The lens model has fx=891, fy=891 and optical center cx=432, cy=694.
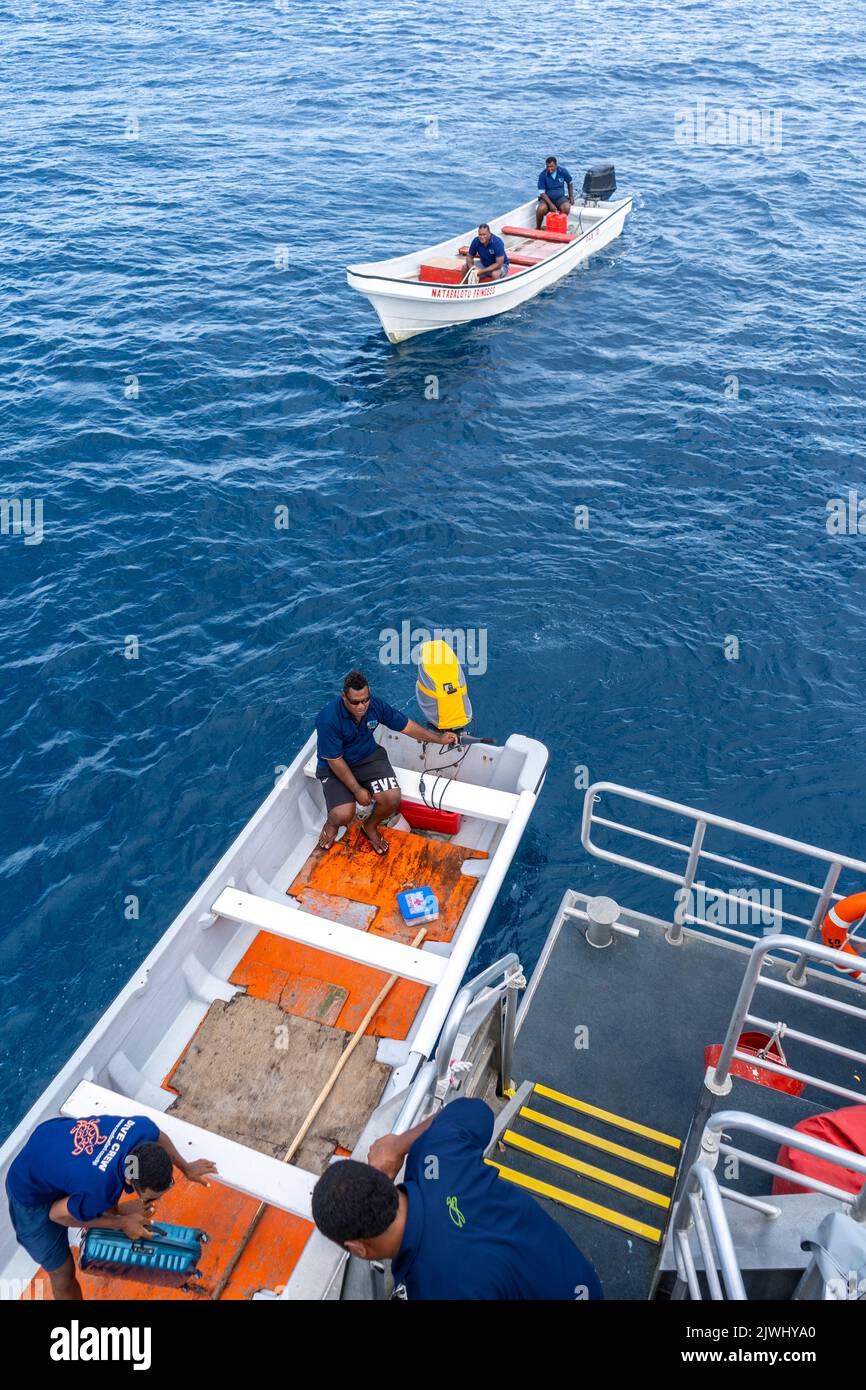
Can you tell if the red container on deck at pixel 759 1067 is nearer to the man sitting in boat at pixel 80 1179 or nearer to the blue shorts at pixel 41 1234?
the man sitting in boat at pixel 80 1179

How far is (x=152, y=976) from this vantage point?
8211 mm

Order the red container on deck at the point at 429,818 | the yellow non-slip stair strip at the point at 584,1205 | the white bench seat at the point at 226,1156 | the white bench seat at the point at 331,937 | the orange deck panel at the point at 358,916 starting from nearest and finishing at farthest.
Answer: the yellow non-slip stair strip at the point at 584,1205, the white bench seat at the point at 226,1156, the white bench seat at the point at 331,937, the orange deck panel at the point at 358,916, the red container on deck at the point at 429,818

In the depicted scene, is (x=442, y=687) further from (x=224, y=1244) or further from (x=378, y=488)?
(x=378, y=488)

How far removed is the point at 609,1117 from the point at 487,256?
2102 cm

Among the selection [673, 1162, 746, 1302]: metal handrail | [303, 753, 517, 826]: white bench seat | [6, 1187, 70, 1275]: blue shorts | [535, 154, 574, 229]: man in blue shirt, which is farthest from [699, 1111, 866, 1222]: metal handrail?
[535, 154, 574, 229]: man in blue shirt

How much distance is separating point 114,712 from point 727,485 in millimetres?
12536

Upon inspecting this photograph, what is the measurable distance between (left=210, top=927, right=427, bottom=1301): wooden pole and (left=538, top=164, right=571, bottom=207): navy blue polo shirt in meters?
24.1

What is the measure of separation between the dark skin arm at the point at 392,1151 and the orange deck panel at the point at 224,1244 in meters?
2.66

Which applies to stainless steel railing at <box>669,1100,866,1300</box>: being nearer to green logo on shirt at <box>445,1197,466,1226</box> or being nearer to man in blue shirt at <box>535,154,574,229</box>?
green logo on shirt at <box>445,1197,466,1226</box>

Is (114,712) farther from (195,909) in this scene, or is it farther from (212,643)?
(195,909)

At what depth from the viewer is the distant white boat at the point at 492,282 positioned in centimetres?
2114

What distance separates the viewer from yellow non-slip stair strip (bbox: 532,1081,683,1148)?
7109 mm

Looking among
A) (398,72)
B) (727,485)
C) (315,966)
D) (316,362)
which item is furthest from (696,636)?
(398,72)

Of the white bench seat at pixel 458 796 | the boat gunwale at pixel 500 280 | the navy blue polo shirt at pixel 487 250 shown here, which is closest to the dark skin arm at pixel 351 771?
the white bench seat at pixel 458 796
